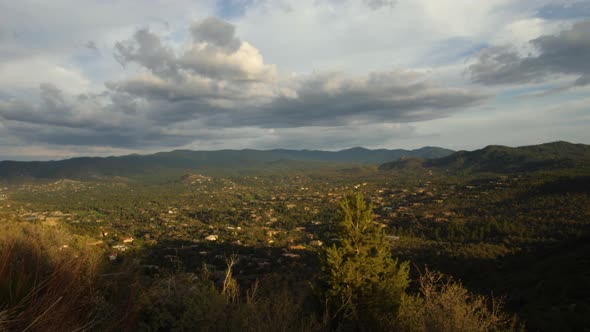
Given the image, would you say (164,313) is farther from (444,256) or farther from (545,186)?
(545,186)

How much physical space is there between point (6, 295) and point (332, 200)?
110 m

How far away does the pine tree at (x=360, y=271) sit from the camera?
13330 millimetres

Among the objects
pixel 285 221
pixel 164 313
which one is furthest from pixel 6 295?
pixel 285 221

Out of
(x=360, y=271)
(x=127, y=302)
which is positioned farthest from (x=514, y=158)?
(x=127, y=302)

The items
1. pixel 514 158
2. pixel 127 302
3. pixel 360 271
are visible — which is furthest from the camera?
pixel 514 158

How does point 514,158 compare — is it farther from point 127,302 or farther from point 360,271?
point 127,302

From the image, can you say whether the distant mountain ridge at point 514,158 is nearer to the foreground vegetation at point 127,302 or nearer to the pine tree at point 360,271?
the pine tree at point 360,271

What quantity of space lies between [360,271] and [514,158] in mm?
165556

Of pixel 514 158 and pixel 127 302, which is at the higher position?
pixel 514 158

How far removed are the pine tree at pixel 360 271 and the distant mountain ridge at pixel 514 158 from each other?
410ft

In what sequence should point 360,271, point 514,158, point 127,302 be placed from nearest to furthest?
1. point 127,302
2. point 360,271
3. point 514,158

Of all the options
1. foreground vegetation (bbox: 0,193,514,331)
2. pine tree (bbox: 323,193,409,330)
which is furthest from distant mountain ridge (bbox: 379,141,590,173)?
foreground vegetation (bbox: 0,193,514,331)

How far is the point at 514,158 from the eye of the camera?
473ft

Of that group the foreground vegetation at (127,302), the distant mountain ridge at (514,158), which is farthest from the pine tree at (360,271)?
the distant mountain ridge at (514,158)
